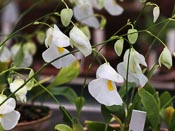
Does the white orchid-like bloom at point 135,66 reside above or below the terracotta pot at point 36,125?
above

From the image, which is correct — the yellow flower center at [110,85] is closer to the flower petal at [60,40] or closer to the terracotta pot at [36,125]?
the flower petal at [60,40]

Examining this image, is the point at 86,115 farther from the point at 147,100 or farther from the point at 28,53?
the point at 147,100

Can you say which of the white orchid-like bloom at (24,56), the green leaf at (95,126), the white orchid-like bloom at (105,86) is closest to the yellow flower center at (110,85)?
the white orchid-like bloom at (105,86)

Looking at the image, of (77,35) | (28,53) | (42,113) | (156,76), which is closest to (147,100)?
(77,35)

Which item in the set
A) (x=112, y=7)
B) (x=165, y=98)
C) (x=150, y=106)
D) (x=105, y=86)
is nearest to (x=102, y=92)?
(x=105, y=86)

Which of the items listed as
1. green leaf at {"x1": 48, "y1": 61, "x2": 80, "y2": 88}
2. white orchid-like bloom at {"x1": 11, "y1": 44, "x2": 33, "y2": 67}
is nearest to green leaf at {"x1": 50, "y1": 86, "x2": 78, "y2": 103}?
green leaf at {"x1": 48, "y1": 61, "x2": 80, "y2": 88}

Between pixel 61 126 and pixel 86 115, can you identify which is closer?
pixel 61 126

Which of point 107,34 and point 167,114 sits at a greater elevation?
point 167,114
